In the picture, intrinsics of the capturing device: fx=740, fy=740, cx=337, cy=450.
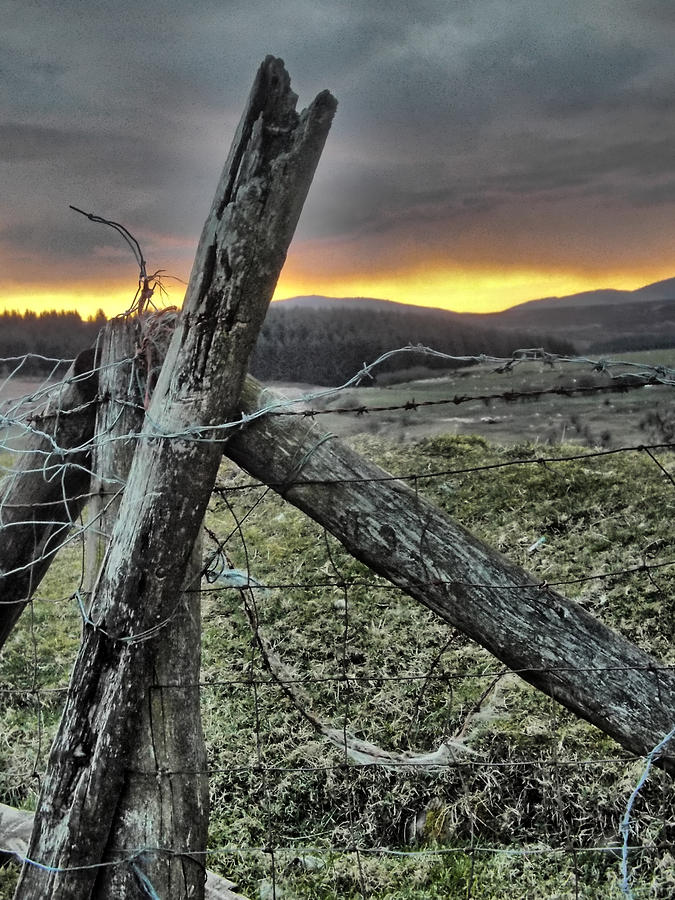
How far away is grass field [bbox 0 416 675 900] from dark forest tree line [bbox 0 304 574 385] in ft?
2.25

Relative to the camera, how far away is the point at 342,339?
6188 mm

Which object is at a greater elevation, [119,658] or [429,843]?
[119,658]

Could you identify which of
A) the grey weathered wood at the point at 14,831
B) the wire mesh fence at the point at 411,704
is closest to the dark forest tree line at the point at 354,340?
the wire mesh fence at the point at 411,704

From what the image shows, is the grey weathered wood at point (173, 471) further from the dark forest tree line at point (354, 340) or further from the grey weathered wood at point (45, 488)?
the dark forest tree line at point (354, 340)

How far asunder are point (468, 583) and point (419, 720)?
2.31 meters

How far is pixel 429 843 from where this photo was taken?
3.32 meters

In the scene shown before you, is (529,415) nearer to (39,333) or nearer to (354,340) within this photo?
(354,340)

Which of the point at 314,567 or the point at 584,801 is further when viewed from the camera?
the point at 314,567

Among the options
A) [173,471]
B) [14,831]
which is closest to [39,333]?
[14,831]

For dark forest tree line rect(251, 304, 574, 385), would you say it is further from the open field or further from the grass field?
the grass field

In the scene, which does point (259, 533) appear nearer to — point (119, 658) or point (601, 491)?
point (601, 491)

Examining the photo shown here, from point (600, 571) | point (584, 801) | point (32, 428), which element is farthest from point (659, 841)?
point (32, 428)

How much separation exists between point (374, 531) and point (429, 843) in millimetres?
2024

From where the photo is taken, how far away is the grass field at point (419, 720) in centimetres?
316
